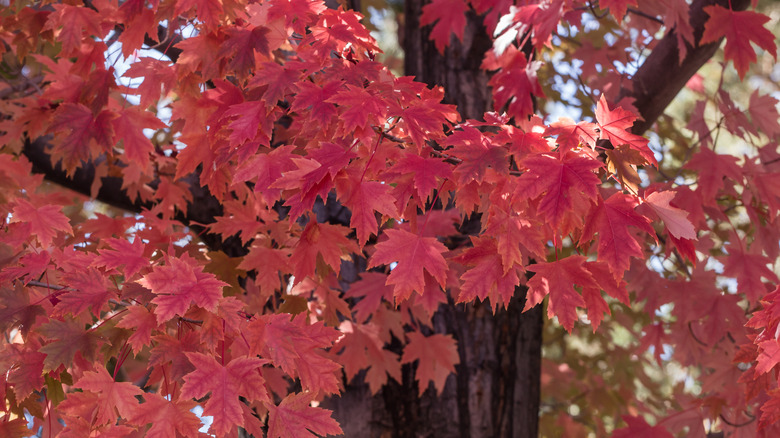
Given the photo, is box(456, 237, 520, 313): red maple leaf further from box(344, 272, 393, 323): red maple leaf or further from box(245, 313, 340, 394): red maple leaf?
box(344, 272, 393, 323): red maple leaf

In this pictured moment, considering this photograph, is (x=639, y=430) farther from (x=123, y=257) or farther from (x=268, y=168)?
(x=123, y=257)

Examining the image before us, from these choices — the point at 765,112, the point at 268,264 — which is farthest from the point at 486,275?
the point at 765,112

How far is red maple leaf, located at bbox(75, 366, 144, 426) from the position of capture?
1.84 metres

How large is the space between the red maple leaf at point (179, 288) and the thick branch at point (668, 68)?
2281 mm

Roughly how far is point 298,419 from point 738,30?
99.4 inches

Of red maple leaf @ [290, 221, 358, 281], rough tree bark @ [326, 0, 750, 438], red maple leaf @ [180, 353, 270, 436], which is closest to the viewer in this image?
red maple leaf @ [180, 353, 270, 436]

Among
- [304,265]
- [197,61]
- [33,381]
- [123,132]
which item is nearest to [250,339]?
[304,265]

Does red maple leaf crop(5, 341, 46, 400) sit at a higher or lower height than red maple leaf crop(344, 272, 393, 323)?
lower

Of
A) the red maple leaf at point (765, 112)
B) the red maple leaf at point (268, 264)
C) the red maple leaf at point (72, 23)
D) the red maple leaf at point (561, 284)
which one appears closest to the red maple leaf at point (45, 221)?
the red maple leaf at point (72, 23)

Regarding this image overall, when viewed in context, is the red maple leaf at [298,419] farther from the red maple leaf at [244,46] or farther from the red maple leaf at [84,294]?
the red maple leaf at [244,46]

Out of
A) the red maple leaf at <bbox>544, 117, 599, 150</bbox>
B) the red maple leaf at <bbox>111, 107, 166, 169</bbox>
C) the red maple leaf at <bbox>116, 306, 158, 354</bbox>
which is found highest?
the red maple leaf at <bbox>111, 107, 166, 169</bbox>

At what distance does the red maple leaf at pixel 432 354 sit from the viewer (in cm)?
317

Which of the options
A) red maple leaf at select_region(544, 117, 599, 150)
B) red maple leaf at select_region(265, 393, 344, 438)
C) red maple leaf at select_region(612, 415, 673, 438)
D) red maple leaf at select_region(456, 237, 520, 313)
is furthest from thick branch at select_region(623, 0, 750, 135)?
red maple leaf at select_region(265, 393, 344, 438)

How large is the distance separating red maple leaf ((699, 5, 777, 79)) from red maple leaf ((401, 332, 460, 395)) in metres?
1.80
